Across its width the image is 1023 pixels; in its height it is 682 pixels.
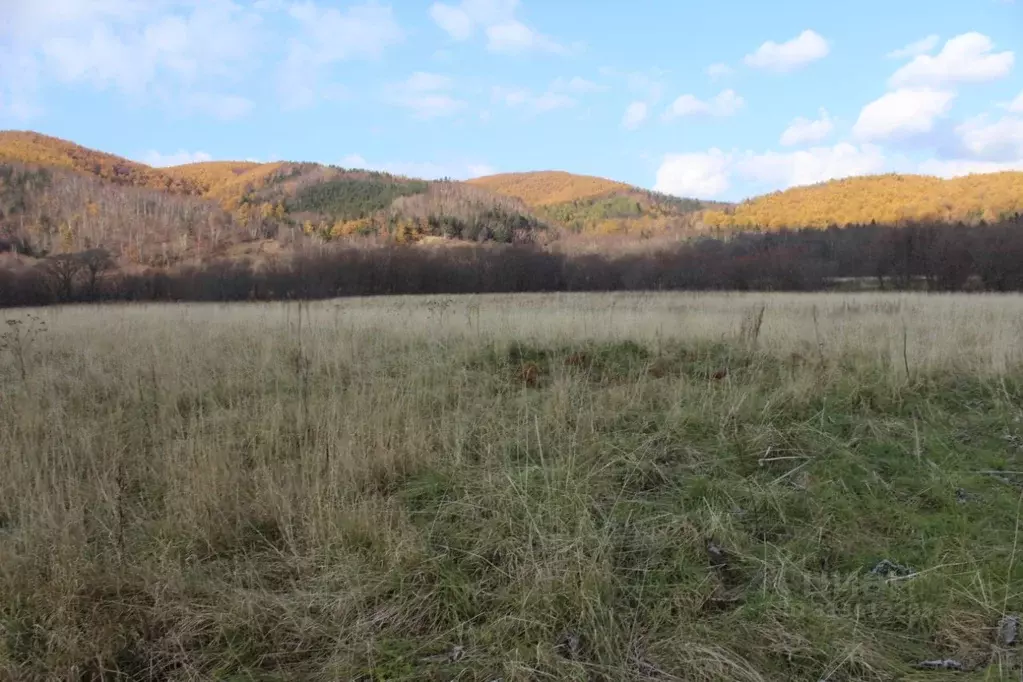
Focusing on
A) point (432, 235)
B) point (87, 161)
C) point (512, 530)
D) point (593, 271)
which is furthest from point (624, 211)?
point (87, 161)

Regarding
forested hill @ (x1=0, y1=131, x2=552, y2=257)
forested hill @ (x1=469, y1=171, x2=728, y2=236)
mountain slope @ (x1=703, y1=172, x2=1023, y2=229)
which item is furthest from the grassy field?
forested hill @ (x1=469, y1=171, x2=728, y2=236)

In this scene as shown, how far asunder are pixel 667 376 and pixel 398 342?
12.5ft

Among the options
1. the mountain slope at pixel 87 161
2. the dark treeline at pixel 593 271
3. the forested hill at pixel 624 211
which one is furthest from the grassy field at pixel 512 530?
the mountain slope at pixel 87 161

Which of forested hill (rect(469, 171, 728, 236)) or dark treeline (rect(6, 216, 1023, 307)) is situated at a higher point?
forested hill (rect(469, 171, 728, 236))

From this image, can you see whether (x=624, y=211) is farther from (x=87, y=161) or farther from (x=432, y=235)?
(x=87, y=161)

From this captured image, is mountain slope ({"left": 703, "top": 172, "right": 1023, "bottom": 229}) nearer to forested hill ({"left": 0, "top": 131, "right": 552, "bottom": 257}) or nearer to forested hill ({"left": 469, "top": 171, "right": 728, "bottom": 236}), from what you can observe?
forested hill ({"left": 469, "top": 171, "right": 728, "bottom": 236})

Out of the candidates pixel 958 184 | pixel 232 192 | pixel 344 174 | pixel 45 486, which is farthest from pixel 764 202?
pixel 232 192

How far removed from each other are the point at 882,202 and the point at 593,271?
2694 inches

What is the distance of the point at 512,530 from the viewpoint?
2645 millimetres

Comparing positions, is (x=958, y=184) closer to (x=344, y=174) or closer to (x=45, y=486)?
(x=45, y=486)

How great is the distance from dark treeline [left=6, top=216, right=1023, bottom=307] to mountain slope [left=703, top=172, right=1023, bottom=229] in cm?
2187

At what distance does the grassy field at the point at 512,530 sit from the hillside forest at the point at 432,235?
2889cm

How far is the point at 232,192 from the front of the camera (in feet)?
550

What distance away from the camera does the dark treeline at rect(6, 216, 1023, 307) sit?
34094 mm
